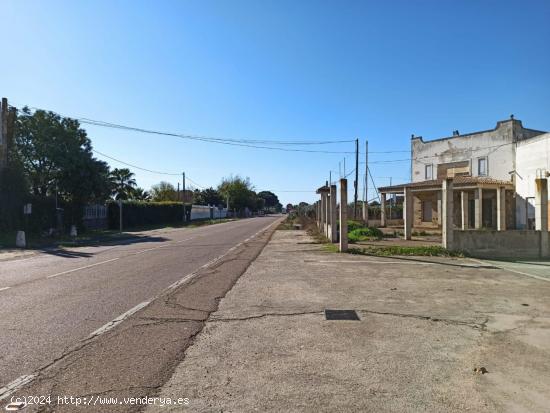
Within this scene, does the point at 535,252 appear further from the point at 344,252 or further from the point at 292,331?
the point at 292,331

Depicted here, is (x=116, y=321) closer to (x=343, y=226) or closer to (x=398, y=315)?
(x=398, y=315)

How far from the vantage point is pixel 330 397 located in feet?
13.5

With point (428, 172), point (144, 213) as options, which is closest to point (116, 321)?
point (428, 172)

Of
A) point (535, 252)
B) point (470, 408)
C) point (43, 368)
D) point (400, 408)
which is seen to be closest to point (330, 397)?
point (400, 408)

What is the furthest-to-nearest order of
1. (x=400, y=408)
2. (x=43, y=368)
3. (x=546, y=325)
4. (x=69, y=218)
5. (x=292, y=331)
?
(x=69, y=218), (x=546, y=325), (x=292, y=331), (x=43, y=368), (x=400, y=408)

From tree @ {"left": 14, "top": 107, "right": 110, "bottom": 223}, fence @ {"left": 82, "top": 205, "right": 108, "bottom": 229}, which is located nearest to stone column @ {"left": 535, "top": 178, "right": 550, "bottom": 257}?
tree @ {"left": 14, "top": 107, "right": 110, "bottom": 223}

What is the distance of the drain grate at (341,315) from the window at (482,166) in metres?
30.2

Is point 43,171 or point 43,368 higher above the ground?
point 43,171

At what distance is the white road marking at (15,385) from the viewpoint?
4.12 metres

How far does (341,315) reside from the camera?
289 inches

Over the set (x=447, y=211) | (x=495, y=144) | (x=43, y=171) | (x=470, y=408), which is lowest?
(x=470, y=408)

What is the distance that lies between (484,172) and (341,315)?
100 feet

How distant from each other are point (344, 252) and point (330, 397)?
45.7ft

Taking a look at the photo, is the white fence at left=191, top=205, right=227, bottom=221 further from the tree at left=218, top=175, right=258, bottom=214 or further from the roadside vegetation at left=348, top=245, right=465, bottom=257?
the roadside vegetation at left=348, top=245, right=465, bottom=257
